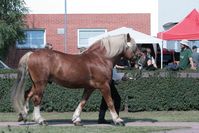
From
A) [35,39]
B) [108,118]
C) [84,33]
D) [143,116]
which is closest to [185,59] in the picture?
[143,116]

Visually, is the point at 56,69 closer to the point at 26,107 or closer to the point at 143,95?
the point at 26,107

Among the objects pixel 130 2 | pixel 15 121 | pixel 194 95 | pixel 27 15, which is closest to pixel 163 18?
pixel 130 2

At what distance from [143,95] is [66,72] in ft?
16.6

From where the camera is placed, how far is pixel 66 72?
44.0 feet

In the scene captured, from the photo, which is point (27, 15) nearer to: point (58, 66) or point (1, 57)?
point (1, 57)

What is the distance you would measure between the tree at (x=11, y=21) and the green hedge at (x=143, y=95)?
15.5m

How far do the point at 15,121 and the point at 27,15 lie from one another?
2384cm

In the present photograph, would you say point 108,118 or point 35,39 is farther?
point 35,39

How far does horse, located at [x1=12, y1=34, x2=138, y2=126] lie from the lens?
13.4m

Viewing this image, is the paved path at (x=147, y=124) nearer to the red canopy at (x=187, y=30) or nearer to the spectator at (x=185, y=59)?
the spectator at (x=185, y=59)

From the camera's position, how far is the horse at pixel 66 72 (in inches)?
527

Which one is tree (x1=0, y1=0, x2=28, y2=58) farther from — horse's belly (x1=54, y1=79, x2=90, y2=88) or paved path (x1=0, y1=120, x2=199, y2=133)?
horse's belly (x1=54, y1=79, x2=90, y2=88)

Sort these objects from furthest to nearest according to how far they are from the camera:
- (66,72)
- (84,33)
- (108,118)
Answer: (84,33) → (108,118) → (66,72)

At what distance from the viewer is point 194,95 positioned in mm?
18031
